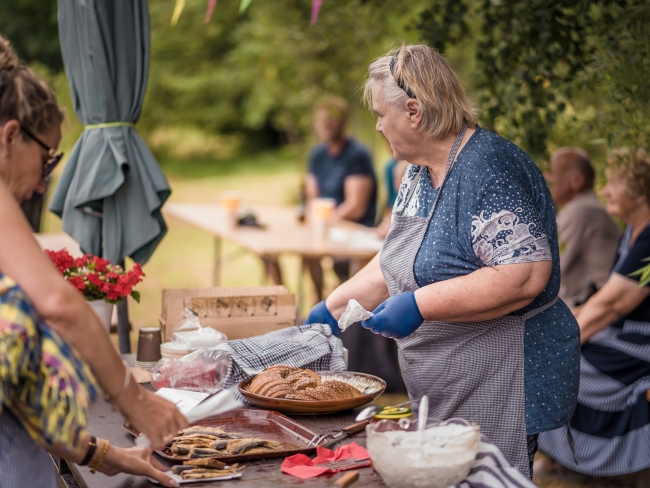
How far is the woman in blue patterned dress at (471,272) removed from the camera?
6.63 ft

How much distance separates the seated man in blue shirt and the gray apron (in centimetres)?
442

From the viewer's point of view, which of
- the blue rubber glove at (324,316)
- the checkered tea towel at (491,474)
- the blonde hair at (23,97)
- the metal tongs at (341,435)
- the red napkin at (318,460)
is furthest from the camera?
the blue rubber glove at (324,316)

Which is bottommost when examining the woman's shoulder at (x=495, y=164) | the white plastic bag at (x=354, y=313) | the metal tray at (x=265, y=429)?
the metal tray at (x=265, y=429)

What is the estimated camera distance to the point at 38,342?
1.37 metres

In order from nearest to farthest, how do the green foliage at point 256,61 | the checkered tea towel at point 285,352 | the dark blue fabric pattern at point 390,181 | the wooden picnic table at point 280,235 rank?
1. the checkered tea towel at point 285,352
2. the wooden picnic table at point 280,235
3. the dark blue fabric pattern at point 390,181
4. the green foliage at point 256,61

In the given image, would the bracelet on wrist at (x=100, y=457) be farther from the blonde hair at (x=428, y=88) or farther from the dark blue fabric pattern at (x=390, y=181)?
the dark blue fabric pattern at (x=390, y=181)

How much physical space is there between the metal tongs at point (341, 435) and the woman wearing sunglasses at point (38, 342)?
0.42 meters

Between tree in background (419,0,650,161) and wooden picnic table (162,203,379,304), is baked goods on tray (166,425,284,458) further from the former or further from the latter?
wooden picnic table (162,203,379,304)

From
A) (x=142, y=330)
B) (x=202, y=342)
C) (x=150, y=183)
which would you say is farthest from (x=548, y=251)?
(x=150, y=183)

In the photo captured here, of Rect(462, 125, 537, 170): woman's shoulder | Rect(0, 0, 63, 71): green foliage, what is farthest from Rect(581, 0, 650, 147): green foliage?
Rect(0, 0, 63, 71): green foliage

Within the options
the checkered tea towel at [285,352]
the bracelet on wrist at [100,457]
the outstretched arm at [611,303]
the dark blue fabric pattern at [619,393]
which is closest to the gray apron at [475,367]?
the checkered tea towel at [285,352]

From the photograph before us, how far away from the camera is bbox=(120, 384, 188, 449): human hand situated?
5.06 ft

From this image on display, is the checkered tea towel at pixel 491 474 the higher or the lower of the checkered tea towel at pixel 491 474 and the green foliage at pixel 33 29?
the lower

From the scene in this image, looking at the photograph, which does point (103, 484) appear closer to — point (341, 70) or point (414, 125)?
point (414, 125)
